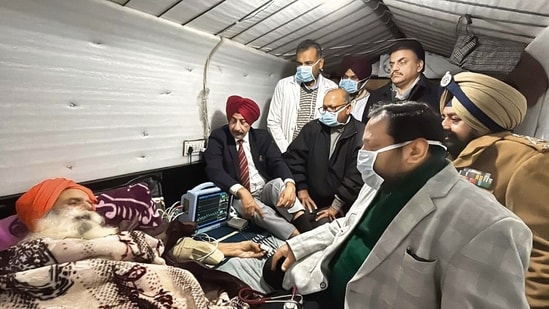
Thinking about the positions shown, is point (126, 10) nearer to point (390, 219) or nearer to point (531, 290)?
point (390, 219)

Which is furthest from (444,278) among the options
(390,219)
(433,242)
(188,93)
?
(188,93)

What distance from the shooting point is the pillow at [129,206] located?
1.42 metres

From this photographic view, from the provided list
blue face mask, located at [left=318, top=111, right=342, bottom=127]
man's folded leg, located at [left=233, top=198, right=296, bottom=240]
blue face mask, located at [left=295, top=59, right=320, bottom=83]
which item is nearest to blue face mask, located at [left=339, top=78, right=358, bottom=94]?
blue face mask, located at [left=295, top=59, right=320, bottom=83]

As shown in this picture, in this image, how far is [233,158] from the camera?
2.15m

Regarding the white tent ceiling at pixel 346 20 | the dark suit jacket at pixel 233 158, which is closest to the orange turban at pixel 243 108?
the dark suit jacket at pixel 233 158

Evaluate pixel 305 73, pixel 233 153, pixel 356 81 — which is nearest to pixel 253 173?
pixel 233 153

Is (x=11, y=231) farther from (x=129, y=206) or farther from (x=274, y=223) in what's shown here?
(x=274, y=223)

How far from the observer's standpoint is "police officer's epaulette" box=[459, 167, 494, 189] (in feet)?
3.54

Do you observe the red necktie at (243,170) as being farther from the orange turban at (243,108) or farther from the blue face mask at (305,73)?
the blue face mask at (305,73)

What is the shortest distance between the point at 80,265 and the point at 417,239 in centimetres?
93

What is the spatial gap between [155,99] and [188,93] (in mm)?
268

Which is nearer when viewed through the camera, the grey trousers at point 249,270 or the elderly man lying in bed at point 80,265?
the elderly man lying in bed at point 80,265

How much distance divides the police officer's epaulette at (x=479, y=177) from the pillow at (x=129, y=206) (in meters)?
1.33

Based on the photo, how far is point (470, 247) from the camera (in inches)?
30.5
